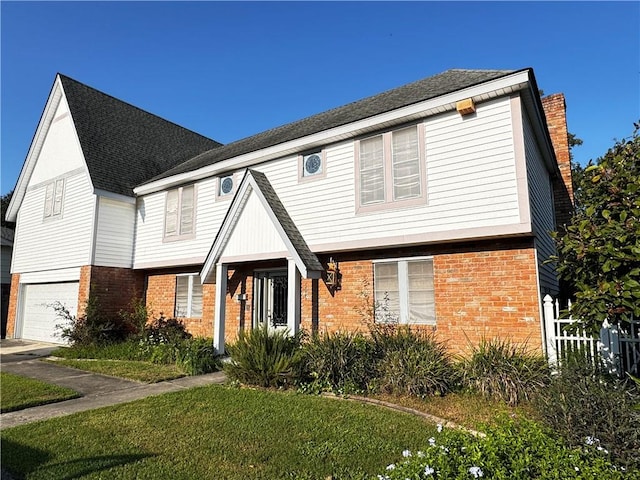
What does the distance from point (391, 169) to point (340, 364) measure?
→ 463cm

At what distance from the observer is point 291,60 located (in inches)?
451

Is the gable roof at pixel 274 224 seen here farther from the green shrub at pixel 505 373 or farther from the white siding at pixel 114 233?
the white siding at pixel 114 233

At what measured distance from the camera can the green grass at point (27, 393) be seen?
6.65 m

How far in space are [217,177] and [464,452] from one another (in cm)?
1097

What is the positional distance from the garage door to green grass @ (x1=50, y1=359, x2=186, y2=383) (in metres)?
4.24

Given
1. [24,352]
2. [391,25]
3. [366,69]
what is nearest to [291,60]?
[366,69]

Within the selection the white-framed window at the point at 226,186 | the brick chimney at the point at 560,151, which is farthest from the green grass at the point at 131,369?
the brick chimney at the point at 560,151

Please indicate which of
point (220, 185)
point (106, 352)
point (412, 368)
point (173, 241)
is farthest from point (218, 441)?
point (173, 241)

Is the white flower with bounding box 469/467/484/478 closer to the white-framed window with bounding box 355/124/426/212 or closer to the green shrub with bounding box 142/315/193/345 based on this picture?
the white-framed window with bounding box 355/124/426/212

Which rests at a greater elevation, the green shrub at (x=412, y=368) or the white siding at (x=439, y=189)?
the white siding at (x=439, y=189)

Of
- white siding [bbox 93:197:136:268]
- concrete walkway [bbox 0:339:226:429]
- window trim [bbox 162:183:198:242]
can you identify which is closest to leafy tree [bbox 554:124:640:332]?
concrete walkway [bbox 0:339:226:429]

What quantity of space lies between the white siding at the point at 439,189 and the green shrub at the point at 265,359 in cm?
278

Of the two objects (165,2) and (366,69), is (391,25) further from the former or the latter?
(165,2)

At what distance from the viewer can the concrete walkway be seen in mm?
6262
